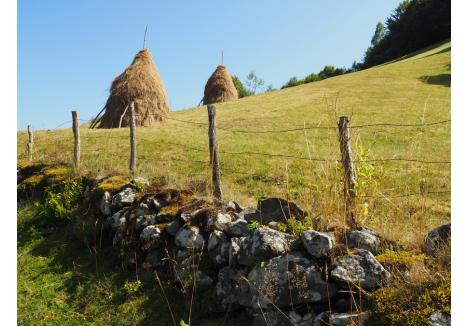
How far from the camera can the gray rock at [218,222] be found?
17.5 ft

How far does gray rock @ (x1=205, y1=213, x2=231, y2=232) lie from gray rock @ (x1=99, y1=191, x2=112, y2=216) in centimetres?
243

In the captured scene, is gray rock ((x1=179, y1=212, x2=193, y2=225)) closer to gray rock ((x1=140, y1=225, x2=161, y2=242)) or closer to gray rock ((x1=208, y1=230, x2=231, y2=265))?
gray rock ((x1=140, y1=225, x2=161, y2=242))

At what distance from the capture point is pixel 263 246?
4.38 metres

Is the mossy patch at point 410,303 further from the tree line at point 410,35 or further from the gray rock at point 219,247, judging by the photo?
the tree line at point 410,35

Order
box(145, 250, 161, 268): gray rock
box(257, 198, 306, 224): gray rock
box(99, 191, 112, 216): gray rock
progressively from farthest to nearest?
1. box(99, 191, 112, 216): gray rock
2. box(145, 250, 161, 268): gray rock
3. box(257, 198, 306, 224): gray rock

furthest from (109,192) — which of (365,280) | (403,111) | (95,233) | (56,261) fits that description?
(403,111)

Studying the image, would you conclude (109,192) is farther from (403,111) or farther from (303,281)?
(403,111)

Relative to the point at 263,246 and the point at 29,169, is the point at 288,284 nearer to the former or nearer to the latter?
the point at 263,246

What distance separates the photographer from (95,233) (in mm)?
7016

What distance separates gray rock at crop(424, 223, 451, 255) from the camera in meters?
3.91

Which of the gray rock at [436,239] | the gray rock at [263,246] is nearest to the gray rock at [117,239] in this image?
the gray rock at [263,246]

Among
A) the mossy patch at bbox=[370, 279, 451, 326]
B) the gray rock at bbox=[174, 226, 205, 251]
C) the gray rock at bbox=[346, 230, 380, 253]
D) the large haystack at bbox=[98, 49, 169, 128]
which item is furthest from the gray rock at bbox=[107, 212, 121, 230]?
the large haystack at bbox=[98, 49, 169, 128]

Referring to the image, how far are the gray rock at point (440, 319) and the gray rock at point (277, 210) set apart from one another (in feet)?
6.89
